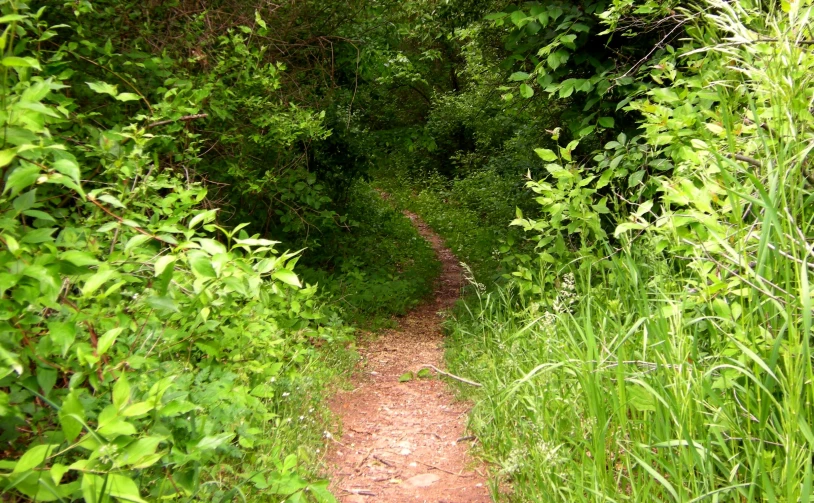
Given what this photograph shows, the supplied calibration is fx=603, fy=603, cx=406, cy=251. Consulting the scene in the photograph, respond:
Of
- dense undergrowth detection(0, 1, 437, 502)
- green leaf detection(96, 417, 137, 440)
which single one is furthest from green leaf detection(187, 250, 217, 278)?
green leaf detection(96, 417, 137, 440)

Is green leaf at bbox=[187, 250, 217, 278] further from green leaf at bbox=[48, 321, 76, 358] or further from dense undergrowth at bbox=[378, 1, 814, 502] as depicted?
dense undergrowth at bbox=[378, 1, 814, 502]

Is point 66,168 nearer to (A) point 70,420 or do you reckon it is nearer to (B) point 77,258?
(B) point 77,258

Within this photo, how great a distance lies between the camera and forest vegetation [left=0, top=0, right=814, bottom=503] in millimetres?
2000

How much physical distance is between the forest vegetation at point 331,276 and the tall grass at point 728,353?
0.02 meters

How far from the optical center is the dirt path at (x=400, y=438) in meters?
3.80

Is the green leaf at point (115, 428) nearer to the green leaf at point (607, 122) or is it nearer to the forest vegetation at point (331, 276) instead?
the forest vegetation at point (331, 276)

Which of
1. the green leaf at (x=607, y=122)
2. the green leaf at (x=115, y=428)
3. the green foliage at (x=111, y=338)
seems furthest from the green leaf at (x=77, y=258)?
the green leaf at (x=607, y=122)

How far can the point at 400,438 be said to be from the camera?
4.73 meters

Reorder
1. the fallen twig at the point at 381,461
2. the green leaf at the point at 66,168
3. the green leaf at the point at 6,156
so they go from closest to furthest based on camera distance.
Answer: the green leaf at the point at 6,156 → the green leaf at the point at 66,168 → the fallen twig at the point at 381,461

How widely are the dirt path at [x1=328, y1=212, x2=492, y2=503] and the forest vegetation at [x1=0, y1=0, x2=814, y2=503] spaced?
21cm

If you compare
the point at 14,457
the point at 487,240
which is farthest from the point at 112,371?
the point at 487,240

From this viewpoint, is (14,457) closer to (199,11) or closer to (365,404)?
(365,404)

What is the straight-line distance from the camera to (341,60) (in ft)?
27.2

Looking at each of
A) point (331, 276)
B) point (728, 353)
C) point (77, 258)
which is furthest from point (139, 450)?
point (331, 276)
